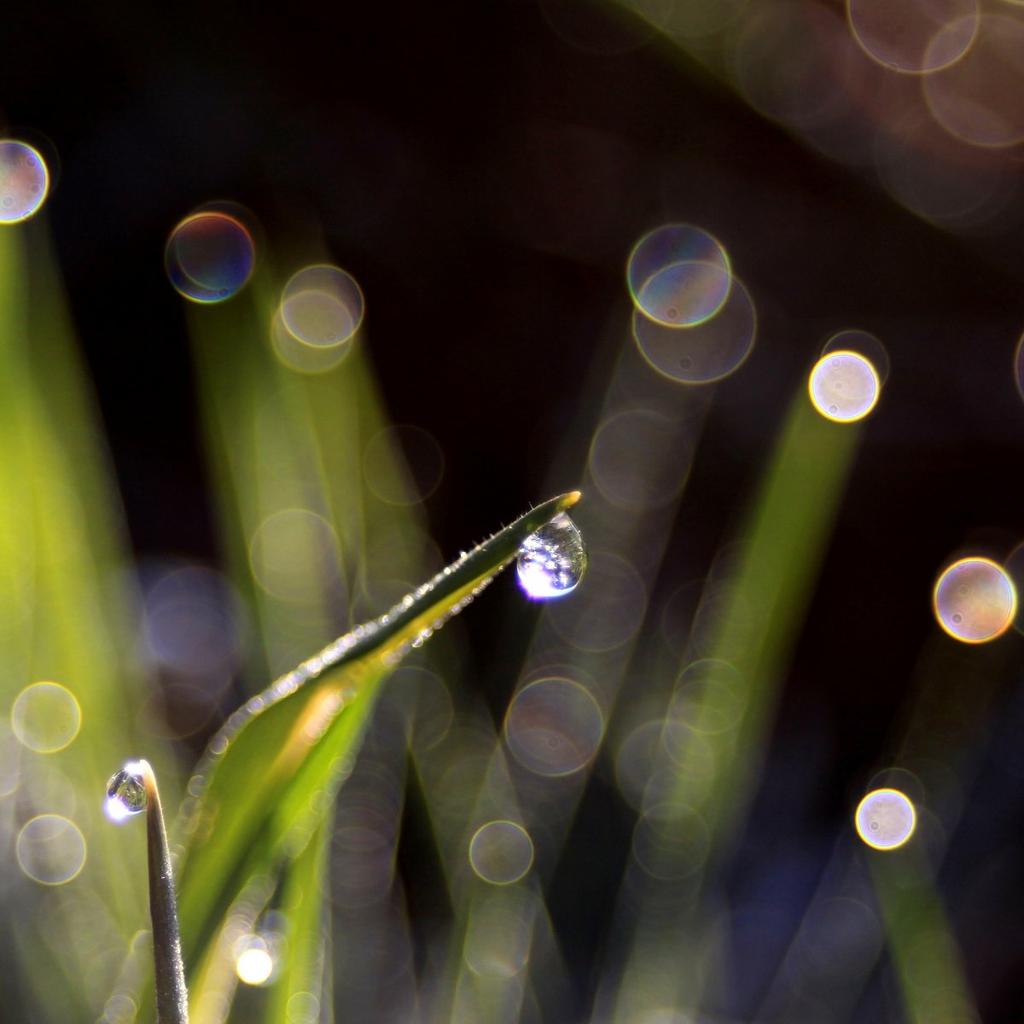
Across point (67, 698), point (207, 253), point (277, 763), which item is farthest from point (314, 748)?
point (207, 253)

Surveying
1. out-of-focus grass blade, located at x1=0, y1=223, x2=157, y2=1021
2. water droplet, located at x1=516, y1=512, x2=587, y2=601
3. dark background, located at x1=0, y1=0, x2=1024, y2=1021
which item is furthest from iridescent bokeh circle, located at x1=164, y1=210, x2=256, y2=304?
water droplet, located at x1=516, y1=512, x2=587, y2=601

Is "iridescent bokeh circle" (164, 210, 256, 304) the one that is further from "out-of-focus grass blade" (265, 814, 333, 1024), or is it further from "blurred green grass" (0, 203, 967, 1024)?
"out-of-focus grass blade" (265, 814, 333, 1024)

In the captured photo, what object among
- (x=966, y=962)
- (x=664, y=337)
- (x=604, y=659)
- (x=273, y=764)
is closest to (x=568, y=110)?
(x=664, y=337)

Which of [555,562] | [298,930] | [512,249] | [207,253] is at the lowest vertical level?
[298,930]

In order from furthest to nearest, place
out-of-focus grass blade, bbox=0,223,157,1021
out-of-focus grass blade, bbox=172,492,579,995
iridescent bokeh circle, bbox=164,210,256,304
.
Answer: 1. iridescent bokeh circle, bbox=164,210,256,304
2. out-of-focus grass blade, bbox=0,223,157,1021
3. out-of-focus grass blade, bbox=172,492,579,995

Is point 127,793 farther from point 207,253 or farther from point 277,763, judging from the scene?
point 207,253

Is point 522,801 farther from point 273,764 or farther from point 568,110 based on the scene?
point 568,110

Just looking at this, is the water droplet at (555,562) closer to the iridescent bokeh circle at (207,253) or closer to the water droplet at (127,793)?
the water droplet at (127,793)
